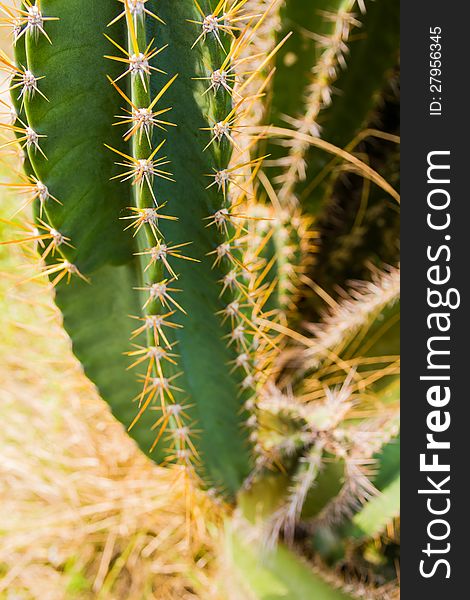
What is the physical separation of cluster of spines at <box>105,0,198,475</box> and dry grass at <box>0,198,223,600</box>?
0.93 feet

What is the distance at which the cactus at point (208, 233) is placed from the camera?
73 centimetres

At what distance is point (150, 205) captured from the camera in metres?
0.73

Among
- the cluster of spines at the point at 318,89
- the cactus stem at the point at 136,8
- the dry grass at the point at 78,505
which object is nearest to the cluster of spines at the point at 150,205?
the cactus stem at the point at 136,8

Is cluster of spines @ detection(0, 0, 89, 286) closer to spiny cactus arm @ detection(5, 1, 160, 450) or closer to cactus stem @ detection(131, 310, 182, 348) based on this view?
spiny cactus arm @ detection(5, 1, 160, 450)

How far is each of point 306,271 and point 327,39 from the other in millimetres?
478

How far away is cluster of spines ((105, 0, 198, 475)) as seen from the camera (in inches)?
26.8

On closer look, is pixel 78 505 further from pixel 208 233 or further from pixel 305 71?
pixel 305 71

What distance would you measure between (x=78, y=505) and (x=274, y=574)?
0.50m

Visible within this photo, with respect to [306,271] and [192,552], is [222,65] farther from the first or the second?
[192,552]

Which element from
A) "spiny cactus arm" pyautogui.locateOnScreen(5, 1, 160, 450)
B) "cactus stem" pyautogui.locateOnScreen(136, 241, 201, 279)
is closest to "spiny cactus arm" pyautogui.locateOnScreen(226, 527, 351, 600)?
"spiny cactus arm" pyautogui.locateOnScreen(5, 1, 160, 450)

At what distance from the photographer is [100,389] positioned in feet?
3.32

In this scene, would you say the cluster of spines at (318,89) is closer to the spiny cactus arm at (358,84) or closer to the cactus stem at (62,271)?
the spiny cactus arm at (358,84)

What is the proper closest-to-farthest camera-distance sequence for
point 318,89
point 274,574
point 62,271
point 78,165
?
point 78,165, point 62,271, point 274,574, point 318,89

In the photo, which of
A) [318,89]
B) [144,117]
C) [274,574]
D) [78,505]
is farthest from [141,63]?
[78,505]
